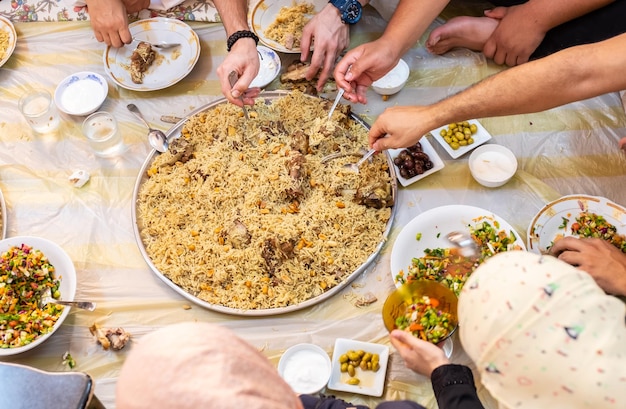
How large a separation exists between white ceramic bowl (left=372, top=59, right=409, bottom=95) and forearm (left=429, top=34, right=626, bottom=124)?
516mm

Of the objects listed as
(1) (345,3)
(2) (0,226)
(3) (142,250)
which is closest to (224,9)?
(1) (345,3)

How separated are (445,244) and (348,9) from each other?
4.24 ft

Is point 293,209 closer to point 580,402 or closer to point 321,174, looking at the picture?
point 321,174

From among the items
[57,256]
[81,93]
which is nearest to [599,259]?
[57,256]

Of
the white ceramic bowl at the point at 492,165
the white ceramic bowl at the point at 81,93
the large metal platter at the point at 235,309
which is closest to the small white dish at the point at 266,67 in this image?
the large metal platter at the point at 235,309

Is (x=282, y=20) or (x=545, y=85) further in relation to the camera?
(x=282, y=20)

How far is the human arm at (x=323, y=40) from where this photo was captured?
2.60 m

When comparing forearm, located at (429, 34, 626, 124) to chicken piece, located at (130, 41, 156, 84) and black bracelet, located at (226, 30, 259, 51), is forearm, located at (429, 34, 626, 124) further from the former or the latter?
chicken piece, located at (130, 41, 156, 84)

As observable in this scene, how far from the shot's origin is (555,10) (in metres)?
2.55

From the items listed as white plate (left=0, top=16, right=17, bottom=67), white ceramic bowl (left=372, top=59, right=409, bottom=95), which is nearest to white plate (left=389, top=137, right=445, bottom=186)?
white ceramic bowl (left=372, top=59, right=409, bottom=95)

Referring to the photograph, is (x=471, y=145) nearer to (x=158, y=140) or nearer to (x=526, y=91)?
(x=526, y=91)

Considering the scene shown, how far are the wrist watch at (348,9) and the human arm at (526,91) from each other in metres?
0.75

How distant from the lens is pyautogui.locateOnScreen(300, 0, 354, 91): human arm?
8.53 ft

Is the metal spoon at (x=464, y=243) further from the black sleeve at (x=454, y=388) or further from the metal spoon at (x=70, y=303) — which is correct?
the metal spoon at (x=70, y=303)
